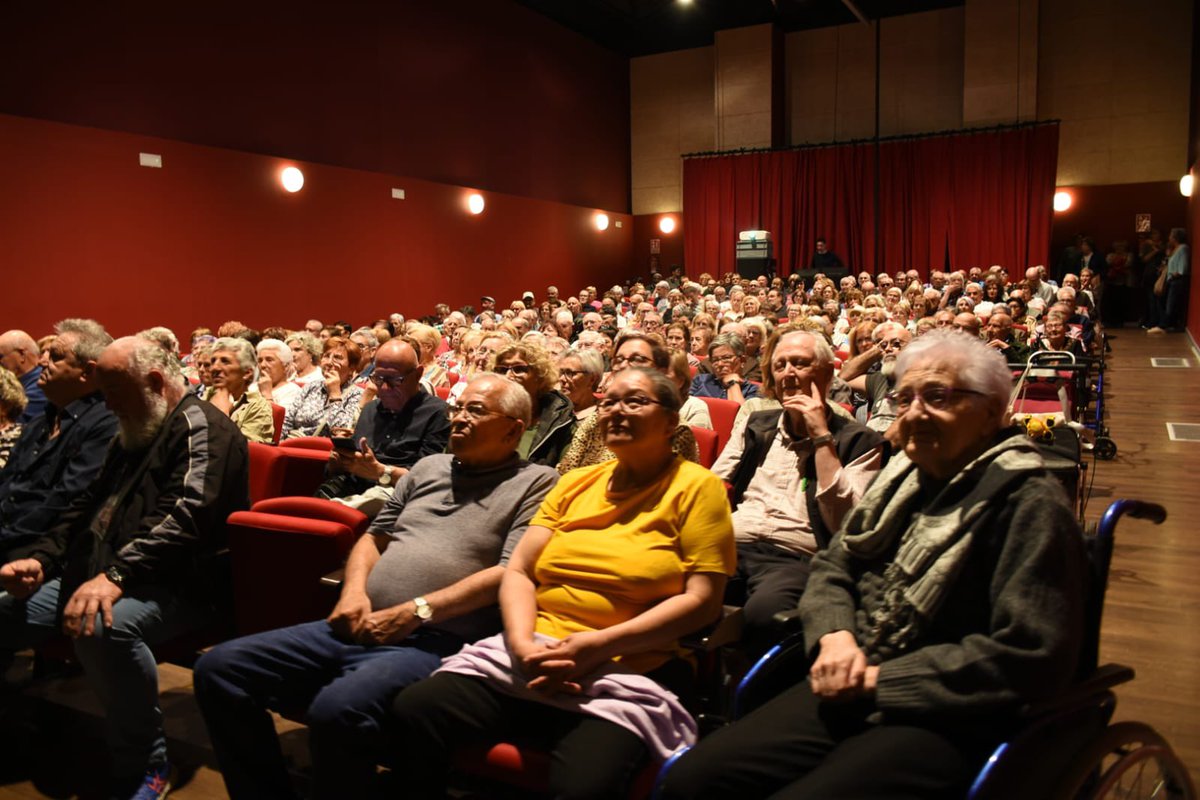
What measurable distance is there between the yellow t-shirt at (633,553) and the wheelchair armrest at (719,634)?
0.05 metres

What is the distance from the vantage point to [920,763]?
1473mm

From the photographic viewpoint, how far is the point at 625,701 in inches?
68.0

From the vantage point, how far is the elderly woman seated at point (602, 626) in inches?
67.3

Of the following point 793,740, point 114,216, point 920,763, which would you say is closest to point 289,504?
point 793,740

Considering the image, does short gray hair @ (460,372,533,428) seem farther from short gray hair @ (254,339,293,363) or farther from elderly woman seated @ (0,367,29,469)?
short gray hair @ (254,339,293,363)

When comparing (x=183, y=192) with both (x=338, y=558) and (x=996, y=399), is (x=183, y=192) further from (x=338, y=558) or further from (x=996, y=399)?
(x=996, y=399)

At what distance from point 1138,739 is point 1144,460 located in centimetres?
455

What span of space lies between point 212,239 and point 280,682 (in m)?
7.51

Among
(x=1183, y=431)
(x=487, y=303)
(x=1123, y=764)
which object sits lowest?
(x=1183, y=431)

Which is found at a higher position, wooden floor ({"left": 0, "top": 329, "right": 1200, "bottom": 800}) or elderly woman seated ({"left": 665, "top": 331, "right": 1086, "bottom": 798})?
elderly woman seated ({"left": 665, "top": 331, "right": 1086, "bottom": 798})

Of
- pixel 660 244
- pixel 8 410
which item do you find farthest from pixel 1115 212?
pixel 8 410

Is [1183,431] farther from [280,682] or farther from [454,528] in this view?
[280,682]

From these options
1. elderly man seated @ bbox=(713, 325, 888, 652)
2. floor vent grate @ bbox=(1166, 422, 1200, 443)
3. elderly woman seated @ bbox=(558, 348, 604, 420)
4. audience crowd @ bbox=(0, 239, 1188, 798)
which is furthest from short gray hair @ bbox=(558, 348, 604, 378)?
floor vent grate @ bbox=(1166, 422, 1200, 443)

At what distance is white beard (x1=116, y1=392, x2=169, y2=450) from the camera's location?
2488 millimetres
